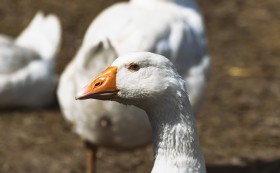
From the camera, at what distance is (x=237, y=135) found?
667 cm

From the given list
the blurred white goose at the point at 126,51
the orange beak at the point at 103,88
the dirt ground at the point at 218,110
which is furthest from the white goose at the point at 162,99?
the dirt ground at the point at 218,110

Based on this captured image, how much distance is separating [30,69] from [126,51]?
260 cm

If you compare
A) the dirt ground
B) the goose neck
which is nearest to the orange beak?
the goose neck

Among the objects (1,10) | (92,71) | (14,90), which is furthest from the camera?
(1,10)

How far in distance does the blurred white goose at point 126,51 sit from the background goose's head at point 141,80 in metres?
1.68

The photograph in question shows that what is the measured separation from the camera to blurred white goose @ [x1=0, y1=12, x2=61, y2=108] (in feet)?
24.0

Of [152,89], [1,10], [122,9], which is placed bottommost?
[152,89]

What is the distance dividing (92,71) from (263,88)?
9.47ft

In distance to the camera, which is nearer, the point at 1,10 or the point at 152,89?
the point at 152,89

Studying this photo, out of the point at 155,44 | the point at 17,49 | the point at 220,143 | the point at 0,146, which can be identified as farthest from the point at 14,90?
the point at 155,44

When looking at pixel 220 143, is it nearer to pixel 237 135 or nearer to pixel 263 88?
pixel 237 135

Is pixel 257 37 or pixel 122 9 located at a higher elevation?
pixel 257 37

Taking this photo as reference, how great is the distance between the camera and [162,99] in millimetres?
3189

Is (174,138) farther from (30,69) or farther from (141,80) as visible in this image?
(30,69)
